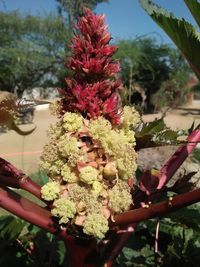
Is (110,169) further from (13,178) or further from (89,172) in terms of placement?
(13,178)

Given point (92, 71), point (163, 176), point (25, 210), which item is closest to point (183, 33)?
point (92, 71)

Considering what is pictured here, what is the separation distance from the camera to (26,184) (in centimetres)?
117

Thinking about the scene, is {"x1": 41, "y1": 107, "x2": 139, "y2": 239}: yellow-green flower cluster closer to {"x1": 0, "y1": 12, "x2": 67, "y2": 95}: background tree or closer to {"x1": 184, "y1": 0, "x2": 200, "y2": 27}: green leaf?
{"x1": 184, "y1": 0, "x2": 200, "y2": 27}: green leaf

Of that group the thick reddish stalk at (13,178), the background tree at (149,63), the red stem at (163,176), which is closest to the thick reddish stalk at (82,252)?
the red stem at (163,176)

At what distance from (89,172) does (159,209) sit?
18cm

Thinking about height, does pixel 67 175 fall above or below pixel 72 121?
below

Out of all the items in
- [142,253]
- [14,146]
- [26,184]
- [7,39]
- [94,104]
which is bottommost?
[14,146]

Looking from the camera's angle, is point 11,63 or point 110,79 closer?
point 110,79

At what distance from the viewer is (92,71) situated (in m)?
1.09

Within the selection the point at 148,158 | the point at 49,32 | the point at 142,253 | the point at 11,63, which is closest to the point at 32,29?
the point at 49,32

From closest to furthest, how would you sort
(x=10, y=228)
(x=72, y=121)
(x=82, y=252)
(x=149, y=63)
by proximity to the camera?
(x=72, y=121) < (x=82, y=252) < (x=10, y=228) < (x=149, y=63)

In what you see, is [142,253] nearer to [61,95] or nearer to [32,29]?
[61,95]

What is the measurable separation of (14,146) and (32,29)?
16.9m

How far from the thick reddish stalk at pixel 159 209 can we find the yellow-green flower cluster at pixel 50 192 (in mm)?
153
